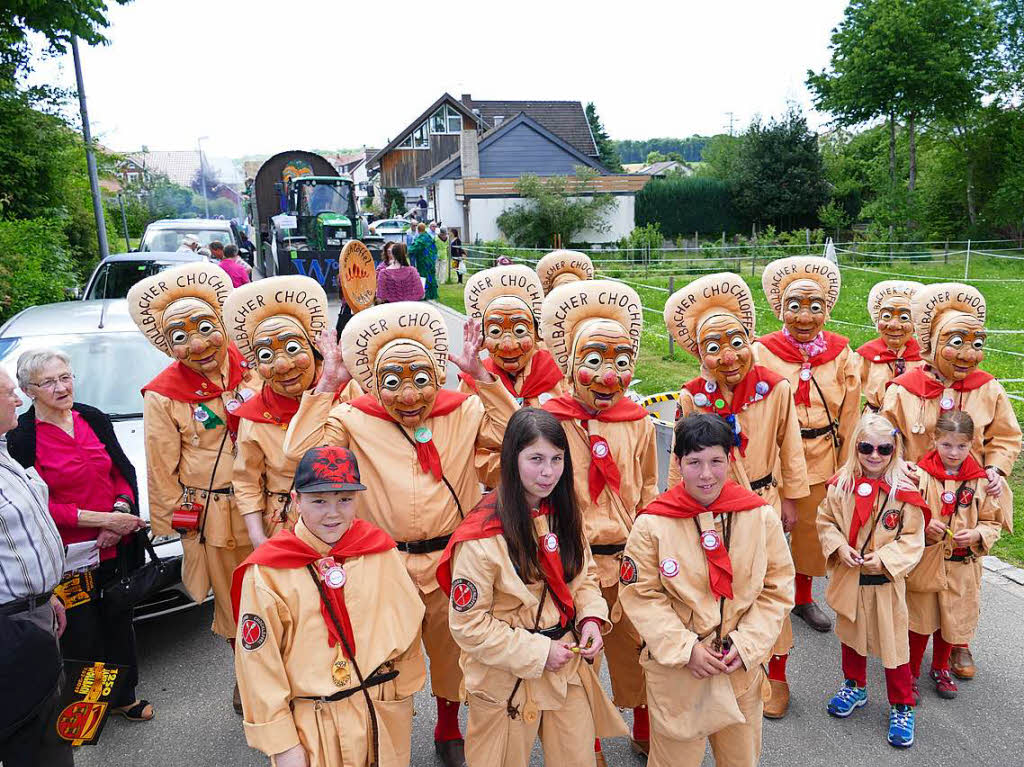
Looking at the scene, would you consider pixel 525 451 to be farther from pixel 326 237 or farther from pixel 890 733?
pixel 326 237

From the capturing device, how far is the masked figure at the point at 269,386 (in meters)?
4.11

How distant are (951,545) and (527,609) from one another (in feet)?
8.66

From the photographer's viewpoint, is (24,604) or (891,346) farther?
(891,346)

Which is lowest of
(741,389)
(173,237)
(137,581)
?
(137,581)

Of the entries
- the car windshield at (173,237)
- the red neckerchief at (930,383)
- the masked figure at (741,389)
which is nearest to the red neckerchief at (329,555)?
the masked figure at (741,389)

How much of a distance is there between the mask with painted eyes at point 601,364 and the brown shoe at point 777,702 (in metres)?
1.85

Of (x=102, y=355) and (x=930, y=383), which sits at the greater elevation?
(x=102, y=355)

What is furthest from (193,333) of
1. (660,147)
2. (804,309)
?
(660,147)

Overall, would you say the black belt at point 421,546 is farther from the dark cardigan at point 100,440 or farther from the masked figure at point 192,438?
the dark cardigan at point 100,440

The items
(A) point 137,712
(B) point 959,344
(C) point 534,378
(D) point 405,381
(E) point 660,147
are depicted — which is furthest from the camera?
(E) point 660,147

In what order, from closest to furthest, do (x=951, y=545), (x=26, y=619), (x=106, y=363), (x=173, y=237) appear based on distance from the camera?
1. (x=26, y=619)
2. (x=951, y=545)
3. (x=106, y=363)
4. (x=173, y=237)

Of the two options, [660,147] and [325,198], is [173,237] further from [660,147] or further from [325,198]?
[660,147]

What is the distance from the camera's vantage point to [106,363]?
243 inches

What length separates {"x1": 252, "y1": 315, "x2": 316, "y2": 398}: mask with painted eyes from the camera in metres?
4.09
